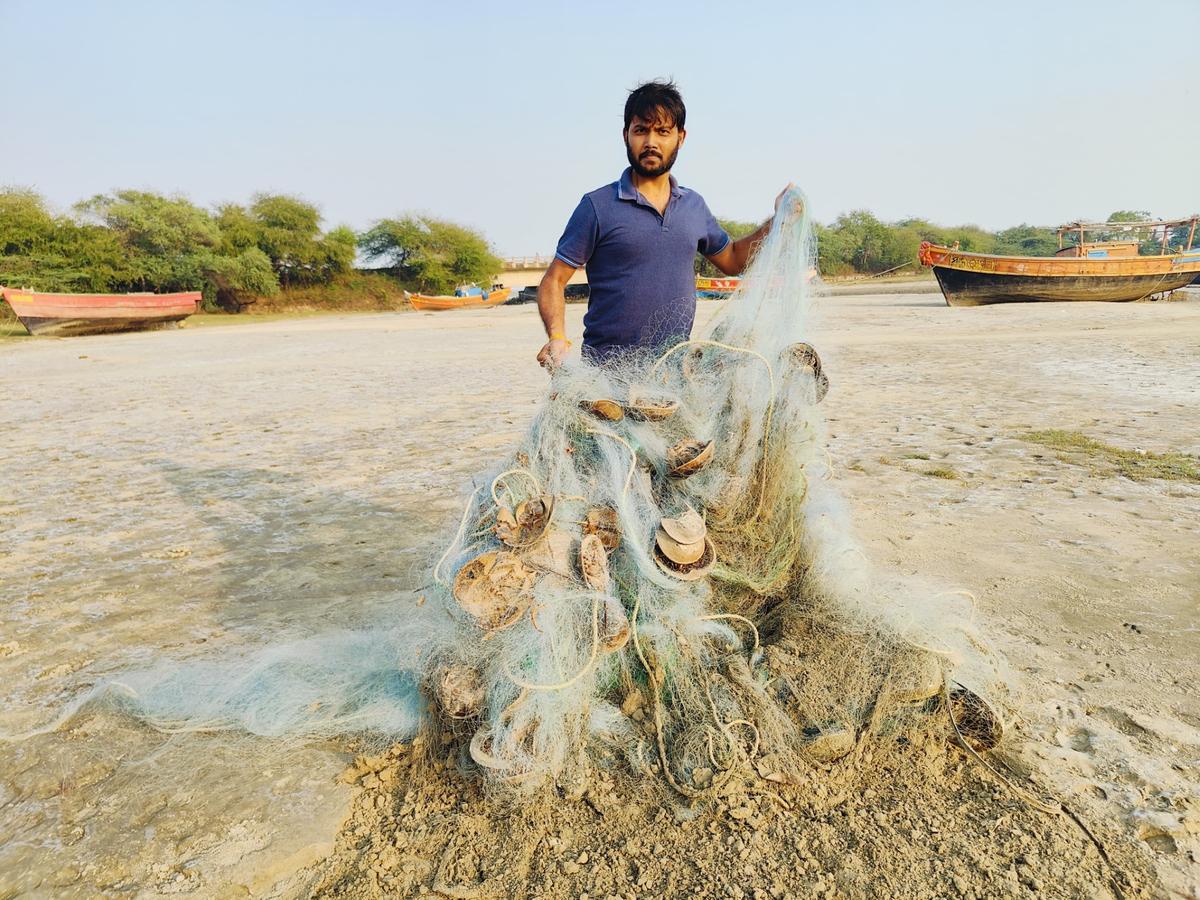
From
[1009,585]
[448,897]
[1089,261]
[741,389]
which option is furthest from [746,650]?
[1089,261]

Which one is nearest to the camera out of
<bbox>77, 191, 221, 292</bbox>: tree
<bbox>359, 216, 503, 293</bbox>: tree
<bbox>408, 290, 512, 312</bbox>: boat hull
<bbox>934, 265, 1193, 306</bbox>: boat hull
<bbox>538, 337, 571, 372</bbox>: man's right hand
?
<bbox>538, 337, 571, 372</bbox>: man's right hand

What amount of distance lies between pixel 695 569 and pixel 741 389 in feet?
2.17

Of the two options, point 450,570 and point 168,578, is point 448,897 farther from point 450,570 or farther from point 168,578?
point 168,578

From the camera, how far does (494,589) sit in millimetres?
2002

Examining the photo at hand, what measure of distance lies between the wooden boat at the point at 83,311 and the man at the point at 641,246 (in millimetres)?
28929

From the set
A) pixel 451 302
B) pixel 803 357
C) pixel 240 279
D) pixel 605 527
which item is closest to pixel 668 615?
pixel 605 527

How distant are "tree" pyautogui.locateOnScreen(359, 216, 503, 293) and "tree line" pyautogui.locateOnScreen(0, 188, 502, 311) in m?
0.09

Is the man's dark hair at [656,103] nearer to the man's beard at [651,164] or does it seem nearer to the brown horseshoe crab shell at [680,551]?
the man's beard at [651,164]

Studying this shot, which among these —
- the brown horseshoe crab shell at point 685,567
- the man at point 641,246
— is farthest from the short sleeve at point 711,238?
the brown horseshoe crab shell at point 685,567

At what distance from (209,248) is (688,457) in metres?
52.8

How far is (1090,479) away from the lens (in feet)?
16.0

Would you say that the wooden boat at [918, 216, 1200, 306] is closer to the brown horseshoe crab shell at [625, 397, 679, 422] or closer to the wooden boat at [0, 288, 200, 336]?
the brown horseshoe crab shell at [625, 397, 679, 422]

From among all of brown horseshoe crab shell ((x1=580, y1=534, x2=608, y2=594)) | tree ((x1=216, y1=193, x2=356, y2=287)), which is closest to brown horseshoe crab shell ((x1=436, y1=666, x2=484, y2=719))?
brown horseshoe crab shell ((x1=580, y1=534, x2=608, y2=594))

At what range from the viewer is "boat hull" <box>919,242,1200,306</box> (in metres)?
22.1
